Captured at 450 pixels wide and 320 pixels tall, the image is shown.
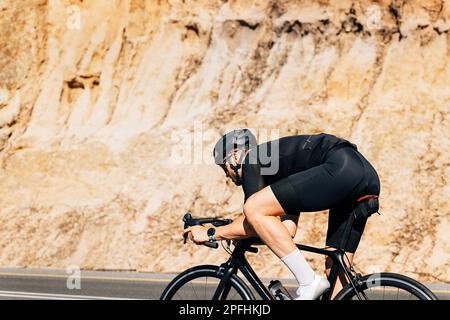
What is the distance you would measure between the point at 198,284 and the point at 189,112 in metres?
13.3

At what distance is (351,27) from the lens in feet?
60.8

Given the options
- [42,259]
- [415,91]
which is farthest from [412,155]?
[42,259]

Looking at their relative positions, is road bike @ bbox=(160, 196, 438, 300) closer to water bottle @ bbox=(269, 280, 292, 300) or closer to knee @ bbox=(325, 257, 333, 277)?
water bottle @ bbox=(269, 280, 292, 300)

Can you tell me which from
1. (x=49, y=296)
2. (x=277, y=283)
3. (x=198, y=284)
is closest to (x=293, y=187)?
(x=277, y=283)

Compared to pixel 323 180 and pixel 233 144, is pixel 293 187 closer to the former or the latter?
pixel 323 180

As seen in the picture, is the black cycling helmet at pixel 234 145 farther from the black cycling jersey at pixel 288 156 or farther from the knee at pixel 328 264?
the knee at pixel 328 264

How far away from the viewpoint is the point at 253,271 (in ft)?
19.0

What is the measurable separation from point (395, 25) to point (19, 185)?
871 centimetres

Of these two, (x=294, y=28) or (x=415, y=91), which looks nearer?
(x=415, y=91)

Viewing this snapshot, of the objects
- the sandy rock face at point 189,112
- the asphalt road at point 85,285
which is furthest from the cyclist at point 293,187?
the sandy rock face at point 189,112

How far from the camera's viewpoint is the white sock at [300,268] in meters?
5.47
